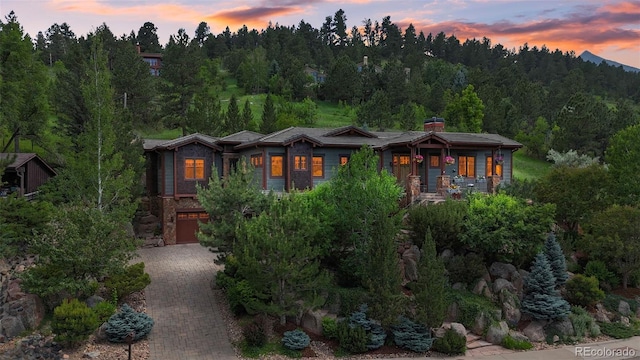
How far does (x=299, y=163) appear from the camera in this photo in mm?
28906

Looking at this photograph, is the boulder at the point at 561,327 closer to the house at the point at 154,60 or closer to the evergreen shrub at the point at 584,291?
the evergreen shrub at the point at 584,291

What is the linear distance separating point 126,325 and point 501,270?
50.8ft

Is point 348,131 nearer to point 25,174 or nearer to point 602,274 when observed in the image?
point 602,274

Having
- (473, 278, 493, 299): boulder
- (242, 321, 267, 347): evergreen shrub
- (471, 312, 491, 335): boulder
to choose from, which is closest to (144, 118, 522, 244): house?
(473, 278, 493, 299): boulder

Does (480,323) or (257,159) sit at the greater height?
(257,159)

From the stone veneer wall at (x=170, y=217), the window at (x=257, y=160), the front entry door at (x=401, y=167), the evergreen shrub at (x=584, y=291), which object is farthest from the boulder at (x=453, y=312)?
the stone veneer wall at (x=170, y=217)

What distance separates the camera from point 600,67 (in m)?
121

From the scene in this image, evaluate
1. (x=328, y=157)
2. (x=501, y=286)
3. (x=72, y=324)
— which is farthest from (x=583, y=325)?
(x=72, y=324)

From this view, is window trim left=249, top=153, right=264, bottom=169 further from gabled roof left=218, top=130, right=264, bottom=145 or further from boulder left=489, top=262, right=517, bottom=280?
boulder left=489, top=262, right=517, bottom=280

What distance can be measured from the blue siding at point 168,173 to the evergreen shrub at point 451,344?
18114mm

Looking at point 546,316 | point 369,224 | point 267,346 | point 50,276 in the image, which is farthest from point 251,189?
point 546,316

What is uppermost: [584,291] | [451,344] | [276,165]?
[276,165]

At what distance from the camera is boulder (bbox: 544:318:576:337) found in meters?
19.4

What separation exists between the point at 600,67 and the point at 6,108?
130 m
